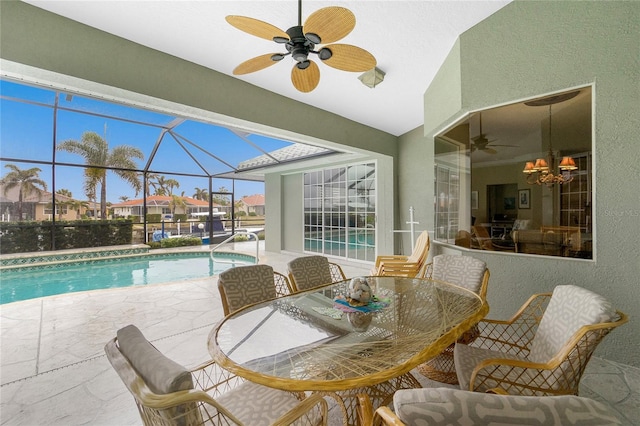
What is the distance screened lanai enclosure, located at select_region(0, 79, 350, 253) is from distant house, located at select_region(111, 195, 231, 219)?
4 cm

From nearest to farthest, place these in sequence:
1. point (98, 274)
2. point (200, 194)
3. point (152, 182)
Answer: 1. point (98, 274)
2. point (152, 182)
3. point (200, 194)

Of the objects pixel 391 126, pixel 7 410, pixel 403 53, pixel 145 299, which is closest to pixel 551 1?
pixel 403 53

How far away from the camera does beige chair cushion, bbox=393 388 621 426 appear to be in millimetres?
578

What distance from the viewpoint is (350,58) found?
82.5 inches

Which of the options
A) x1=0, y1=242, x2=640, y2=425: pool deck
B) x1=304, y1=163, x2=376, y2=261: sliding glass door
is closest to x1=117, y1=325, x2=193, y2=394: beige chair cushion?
x1=0, y1=242, x2=640, y2=425: pool deck

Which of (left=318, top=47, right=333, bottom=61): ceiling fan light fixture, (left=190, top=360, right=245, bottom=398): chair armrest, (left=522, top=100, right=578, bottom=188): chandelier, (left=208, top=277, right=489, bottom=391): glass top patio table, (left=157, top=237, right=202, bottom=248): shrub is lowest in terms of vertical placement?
(left=190, top=360, right=245, bottom=398): chair armrest

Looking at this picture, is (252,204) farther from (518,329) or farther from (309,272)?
(518,329)

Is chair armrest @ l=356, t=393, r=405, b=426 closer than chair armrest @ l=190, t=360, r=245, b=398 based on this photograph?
Yes

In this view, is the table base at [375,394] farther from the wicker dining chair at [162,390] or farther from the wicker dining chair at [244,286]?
the wicker dining chair at [244,286]

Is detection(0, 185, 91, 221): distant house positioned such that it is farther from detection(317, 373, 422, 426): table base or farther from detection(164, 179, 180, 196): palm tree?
detection(317, 373, 422, 426): table base

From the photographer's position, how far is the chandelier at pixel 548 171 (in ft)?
8.65

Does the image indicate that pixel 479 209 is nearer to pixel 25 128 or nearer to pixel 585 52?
pixel 585 52

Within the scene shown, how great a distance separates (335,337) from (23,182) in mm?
11611

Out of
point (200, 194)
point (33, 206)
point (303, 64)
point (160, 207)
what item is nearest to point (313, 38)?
point (303, 64)
